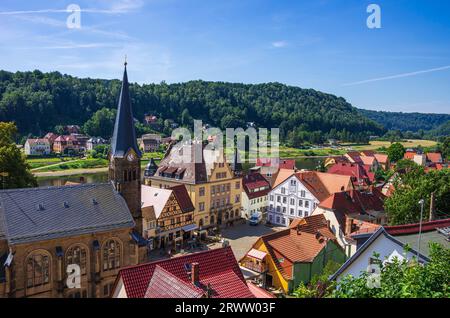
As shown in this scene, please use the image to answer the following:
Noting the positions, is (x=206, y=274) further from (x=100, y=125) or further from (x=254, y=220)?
(x=100, y=125)

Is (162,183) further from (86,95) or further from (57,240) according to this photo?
(86,95)

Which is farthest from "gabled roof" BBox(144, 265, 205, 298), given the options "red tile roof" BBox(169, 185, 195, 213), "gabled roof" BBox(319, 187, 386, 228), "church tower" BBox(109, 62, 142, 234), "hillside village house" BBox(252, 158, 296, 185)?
"hillside village house" BBox(252, 158, 296, 185)

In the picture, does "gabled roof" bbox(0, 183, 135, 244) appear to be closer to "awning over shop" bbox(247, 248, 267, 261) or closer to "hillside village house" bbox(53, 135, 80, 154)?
"awning over shop" bbox(247, 248, 267, 261)

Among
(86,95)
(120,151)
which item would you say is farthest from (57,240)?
(86,95)

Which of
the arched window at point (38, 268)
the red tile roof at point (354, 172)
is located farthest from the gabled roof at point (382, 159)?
the arched window at point (38, 268)
